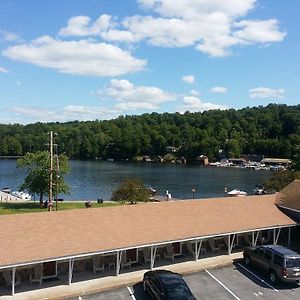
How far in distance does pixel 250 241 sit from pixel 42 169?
1185 inches

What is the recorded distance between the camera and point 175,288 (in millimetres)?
18031

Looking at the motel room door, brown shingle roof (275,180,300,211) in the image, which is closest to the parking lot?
Result: the motel room door

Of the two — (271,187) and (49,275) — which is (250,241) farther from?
(271,187)

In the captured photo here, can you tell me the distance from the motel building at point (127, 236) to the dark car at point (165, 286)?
7.34 ft

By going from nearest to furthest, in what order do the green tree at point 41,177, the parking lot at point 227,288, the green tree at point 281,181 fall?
the parking lot at point 227,288 < the green tree at point 41,177 < the green tree at point 281,181

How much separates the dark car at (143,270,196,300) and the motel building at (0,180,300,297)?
2236mm

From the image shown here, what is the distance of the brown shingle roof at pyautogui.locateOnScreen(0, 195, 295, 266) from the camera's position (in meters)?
19.7

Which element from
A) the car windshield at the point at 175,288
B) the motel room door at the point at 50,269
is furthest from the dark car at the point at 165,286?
the motel room door at the point at 50,269

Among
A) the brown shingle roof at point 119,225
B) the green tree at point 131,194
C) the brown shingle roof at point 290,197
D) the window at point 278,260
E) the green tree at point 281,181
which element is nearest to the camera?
the brown shingle roof at point 119,225

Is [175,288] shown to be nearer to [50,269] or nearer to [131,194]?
[50,269]

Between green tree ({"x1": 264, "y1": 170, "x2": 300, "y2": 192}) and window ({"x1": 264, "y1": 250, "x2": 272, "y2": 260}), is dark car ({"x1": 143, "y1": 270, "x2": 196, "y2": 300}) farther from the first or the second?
green tree ({"x1": 264, "y1": 170, "x2": 300, "y2": 192})

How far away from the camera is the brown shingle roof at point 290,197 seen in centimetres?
2858

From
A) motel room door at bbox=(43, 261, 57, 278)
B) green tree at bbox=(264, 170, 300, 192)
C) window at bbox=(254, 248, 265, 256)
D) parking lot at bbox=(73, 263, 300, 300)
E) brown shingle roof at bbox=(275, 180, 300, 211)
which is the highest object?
brown shingle roof at bbox=(275, 180, 300, 211)

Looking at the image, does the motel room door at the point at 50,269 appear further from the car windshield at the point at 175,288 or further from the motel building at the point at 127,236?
the car windshield at the point at 175,288
